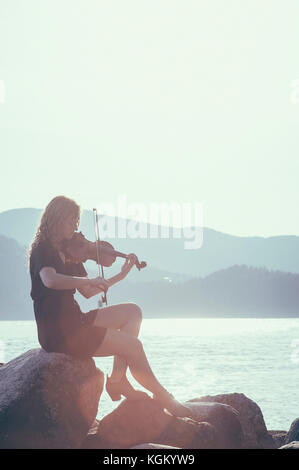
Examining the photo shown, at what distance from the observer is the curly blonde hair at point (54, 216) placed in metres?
6.73

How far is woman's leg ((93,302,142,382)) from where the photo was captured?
7.07m

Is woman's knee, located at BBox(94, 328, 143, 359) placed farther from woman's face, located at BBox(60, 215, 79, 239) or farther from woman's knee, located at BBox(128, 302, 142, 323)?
woman's face, located at BBox(60, 215, 79, 239)

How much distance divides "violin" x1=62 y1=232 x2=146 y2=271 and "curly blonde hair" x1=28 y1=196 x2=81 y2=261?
0.71ft

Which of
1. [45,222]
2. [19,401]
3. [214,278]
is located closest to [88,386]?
[19,401]

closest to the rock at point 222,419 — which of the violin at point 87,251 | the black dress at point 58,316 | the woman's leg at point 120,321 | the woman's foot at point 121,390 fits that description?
the woman's foot at point 121,390

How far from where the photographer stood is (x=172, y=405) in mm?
7203

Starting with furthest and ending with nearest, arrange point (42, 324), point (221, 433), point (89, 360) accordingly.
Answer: point (221, 433)
point (89, 360)
point (42, 324)

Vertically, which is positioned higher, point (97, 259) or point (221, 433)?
point (97, 259)

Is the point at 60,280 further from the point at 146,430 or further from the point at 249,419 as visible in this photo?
the point at 249,419

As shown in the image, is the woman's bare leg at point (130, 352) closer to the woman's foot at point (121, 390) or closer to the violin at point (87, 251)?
the woman's foot at point (121, 390)

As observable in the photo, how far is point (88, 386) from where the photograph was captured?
289 inches

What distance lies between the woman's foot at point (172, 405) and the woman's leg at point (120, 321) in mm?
445

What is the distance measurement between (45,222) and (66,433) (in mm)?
2135
